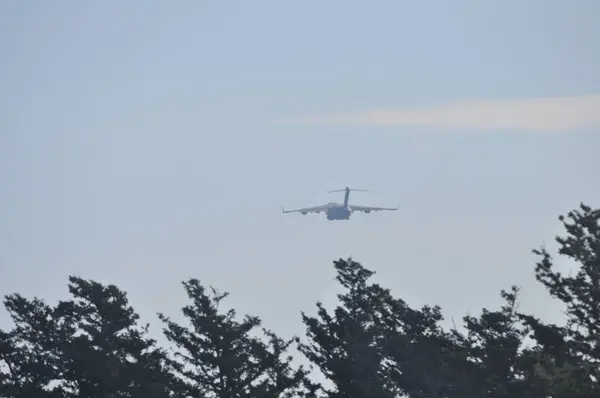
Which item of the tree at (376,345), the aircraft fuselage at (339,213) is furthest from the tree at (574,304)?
the aircraft fuselage at (339,213)

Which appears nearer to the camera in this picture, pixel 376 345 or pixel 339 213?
pixel 376 345

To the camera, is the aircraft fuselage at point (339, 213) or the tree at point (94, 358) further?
the aircraft fuselage at point (339, 213)

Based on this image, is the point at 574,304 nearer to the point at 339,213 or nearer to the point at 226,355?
the point at 226,355

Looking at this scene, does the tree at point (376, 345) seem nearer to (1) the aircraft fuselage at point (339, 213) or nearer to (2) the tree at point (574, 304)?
(2) the tree at point (574, 304)

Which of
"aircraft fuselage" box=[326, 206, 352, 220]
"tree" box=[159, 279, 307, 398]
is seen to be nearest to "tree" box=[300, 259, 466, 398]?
"tree" box=[159, 279, 307, 398]

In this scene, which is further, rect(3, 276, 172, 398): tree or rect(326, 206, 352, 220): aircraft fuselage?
rect(326, 206, 352, 220): aircraft fuselage

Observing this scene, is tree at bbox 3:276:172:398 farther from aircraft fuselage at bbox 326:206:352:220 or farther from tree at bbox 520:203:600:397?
aircraft fuselage at bbox 326:206:352:220

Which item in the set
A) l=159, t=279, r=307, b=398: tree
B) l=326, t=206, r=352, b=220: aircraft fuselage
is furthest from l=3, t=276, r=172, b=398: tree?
l=326, t=206, r=352, b=220: aircraft fuselage

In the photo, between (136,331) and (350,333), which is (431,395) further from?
(136,331)

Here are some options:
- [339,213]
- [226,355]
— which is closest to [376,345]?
[226,355]

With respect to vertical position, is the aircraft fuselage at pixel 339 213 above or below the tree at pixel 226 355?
above

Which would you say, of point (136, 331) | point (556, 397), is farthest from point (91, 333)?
point (556, 397)

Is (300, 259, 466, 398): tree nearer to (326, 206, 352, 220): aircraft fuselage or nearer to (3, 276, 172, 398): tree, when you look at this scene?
(3, 276, 172, 398): tree

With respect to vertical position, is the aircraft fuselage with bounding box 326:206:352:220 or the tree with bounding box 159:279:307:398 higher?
the aircraft fuselage with bounding box 326:206:352:220
